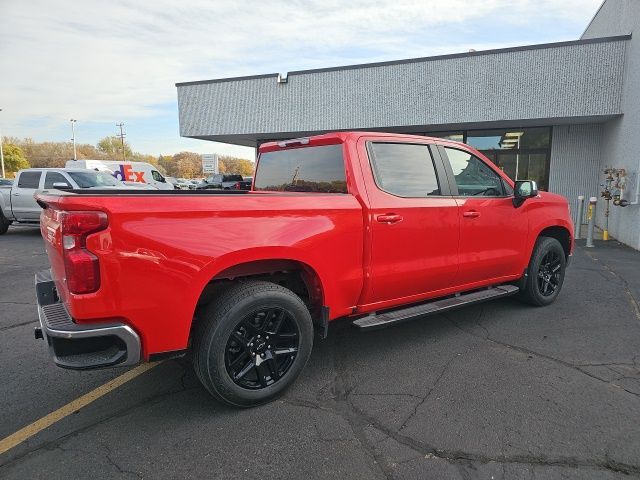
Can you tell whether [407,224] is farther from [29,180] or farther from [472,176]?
[29,180]

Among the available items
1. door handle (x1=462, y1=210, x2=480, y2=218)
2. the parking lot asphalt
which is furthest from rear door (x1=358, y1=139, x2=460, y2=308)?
the parking lot asphalt

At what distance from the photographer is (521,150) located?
1606cm

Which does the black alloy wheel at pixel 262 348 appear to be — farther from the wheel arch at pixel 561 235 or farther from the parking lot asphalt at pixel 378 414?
the wheel arch at pixel 561 235

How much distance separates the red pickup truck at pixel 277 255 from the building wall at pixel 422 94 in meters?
10.6

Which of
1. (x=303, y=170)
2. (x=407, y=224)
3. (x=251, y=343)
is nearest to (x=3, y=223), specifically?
(x=303, y=170)

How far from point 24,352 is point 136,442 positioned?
212cm

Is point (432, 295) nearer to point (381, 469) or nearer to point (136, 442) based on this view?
point (381, 469)

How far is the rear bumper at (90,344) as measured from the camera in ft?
7.75

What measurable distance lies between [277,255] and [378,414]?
50.0 inches

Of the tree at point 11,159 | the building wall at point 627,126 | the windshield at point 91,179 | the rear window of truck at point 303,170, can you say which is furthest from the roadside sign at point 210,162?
the tree at point 11,159

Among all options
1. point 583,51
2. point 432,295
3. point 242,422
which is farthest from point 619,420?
point 583,51

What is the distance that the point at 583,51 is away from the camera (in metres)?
12.8

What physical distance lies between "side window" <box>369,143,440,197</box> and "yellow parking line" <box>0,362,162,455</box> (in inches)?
100

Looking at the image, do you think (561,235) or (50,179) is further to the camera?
(50,179)
